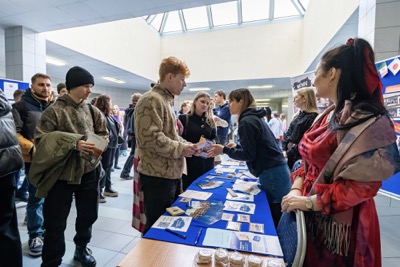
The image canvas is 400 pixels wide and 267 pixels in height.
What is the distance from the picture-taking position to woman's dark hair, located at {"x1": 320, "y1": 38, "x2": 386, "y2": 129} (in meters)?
0.83

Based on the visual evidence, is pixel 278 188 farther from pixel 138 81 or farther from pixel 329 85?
pixel 138 81

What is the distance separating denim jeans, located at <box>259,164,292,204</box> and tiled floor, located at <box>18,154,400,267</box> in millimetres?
1178

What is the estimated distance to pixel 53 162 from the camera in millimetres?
1395

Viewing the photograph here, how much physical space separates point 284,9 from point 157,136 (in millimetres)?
8976

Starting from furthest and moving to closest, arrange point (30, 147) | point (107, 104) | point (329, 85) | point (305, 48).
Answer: point (305, 48) < point (107, 104) < point (30, 147) < point (329, 85)

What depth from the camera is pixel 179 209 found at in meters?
1.25

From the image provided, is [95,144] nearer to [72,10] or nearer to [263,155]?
[263,155]

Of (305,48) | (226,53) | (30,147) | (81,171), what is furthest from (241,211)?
(226,53)

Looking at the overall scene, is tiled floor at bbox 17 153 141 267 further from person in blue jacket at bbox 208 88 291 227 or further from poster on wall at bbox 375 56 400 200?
poster on wall at bbox 375 56 400 200

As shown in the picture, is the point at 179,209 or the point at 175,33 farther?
the point at 175,33

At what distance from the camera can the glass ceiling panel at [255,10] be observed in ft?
27.2

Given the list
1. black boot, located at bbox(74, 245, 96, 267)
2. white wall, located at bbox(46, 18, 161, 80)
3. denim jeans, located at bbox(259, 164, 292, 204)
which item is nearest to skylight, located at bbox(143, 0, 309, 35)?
white wall, located at bbox(46, 18, 161, 80)

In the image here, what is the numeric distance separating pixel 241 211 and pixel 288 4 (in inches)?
356

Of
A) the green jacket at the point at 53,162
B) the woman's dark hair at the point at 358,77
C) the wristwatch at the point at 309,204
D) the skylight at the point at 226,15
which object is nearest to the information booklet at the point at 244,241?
the wristwatch at the point at 309,204
